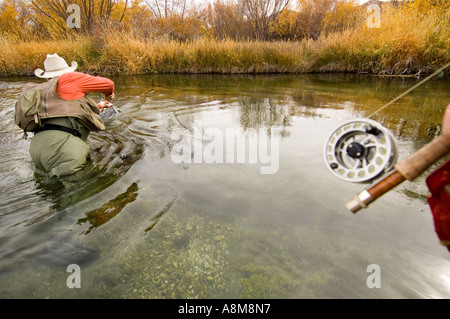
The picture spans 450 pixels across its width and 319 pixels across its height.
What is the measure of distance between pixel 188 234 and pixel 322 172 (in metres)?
1.90

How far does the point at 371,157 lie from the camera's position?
5.04 ft

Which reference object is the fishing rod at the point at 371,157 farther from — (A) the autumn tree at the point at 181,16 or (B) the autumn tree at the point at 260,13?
(A) the autumn tree at the point at 181,16

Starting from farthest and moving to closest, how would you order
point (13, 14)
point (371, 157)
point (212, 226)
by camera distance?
point (13, 14) → point (212, 226) → point (371, 157)

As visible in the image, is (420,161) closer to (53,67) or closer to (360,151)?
(360,151)

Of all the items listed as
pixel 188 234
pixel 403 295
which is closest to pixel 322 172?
pixel 403 295

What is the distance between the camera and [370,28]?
11.5 meters

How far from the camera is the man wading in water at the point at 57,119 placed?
3.04 metres

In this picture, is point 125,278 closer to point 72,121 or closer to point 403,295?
point 403,295
